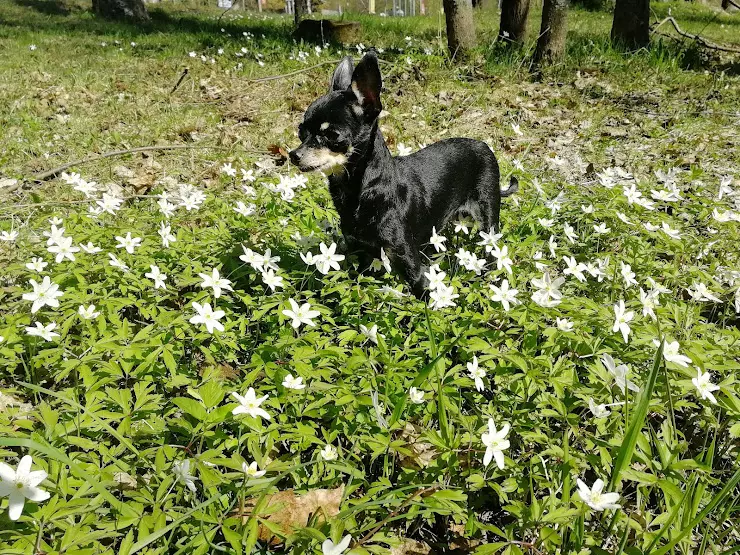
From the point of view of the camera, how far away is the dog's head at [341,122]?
3086 millimetres

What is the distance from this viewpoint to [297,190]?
14.3 feet

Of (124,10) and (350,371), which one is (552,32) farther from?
(124,10)

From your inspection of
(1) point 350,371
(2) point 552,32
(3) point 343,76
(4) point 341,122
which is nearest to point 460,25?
(2) point 552,32

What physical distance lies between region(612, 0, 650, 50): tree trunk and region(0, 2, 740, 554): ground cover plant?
4452 mm

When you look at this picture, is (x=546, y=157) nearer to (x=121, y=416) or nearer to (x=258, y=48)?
(x=121, y=416)

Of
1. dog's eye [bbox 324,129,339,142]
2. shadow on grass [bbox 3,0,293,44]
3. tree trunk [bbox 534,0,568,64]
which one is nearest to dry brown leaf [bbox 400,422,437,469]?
dog's eye [bbox 324,129,339,142]

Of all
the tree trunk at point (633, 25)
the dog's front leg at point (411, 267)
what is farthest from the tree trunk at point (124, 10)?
the dog's front leg at point (411, 267)

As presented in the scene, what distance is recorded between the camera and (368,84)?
125 inches

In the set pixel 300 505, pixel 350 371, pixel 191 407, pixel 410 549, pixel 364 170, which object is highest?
pixel 364 170

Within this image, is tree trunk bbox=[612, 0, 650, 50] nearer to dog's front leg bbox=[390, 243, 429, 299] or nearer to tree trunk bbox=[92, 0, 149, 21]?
dog's front leg bbox=[390, 243, 429, 299]

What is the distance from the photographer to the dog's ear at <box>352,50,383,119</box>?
305 cm

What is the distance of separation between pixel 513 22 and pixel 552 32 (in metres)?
1.09

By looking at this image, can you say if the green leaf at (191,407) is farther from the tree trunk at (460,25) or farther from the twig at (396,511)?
the tree trunk at (460,25)

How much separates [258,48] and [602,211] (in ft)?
28.7
